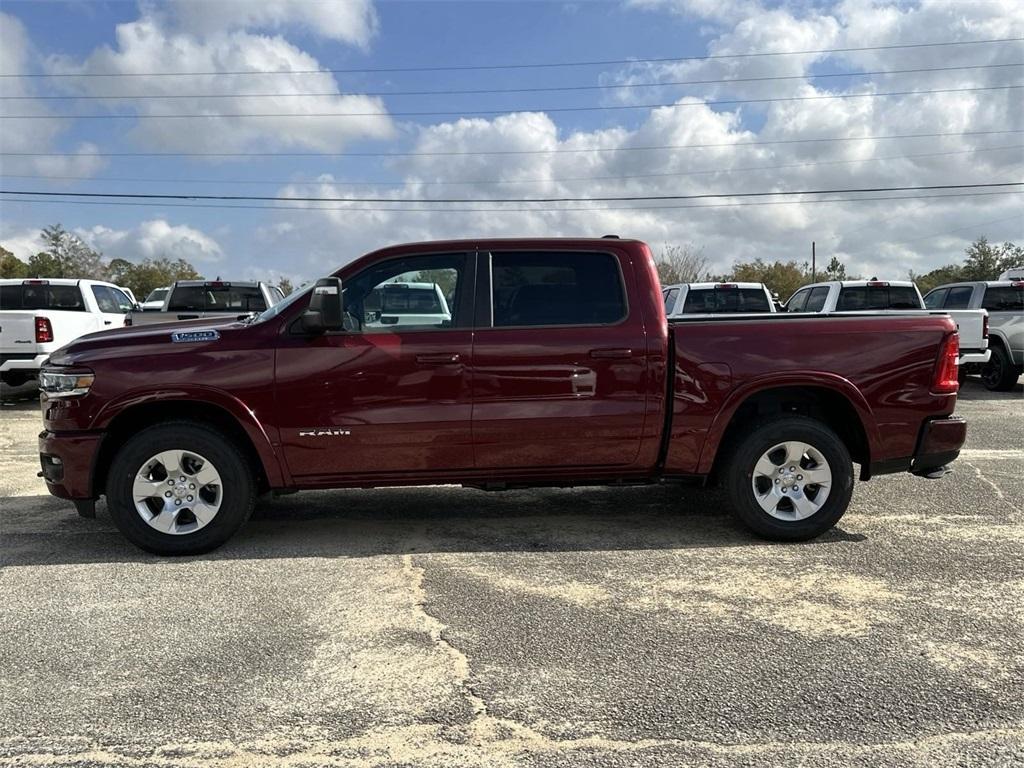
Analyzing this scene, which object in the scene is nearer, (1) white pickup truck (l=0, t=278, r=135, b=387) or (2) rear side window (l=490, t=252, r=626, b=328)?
(2) rear side window (l=490, t=252, r=626, b=328)

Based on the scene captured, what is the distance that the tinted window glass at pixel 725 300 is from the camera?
42.1ft

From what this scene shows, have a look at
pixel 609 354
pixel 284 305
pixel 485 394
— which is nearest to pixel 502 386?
pixel 485 394

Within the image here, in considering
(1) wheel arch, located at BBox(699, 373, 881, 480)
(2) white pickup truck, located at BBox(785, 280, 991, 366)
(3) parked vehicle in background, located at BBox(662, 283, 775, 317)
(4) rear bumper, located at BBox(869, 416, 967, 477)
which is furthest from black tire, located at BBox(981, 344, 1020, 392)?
(1) wheel arch, located at BBox(699, 373, 881, 480)

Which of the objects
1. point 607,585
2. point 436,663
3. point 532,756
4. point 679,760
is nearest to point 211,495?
point 436,663

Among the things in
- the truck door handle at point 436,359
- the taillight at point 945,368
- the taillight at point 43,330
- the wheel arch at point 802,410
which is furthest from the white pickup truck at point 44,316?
the taillight at point 945,368

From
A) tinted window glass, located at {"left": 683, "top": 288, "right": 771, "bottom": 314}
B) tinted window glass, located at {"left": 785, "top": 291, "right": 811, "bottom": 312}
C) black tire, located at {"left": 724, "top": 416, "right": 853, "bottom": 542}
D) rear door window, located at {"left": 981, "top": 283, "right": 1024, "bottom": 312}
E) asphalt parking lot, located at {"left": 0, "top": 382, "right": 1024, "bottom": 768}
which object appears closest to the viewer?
asphalt parking lot, located at {"left": 0, "top": 382, "right": 1024, "bottom": 768}

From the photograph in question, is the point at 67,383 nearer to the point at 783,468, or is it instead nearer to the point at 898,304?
the point at 783,468

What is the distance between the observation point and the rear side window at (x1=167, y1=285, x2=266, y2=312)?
12.1 m

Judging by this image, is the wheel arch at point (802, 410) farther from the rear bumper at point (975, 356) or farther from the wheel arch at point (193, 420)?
the rear bumper at point (975, 356)

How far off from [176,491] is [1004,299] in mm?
13545

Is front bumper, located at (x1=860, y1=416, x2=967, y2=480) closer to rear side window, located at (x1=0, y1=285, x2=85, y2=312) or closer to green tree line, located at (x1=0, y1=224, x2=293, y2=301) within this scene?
rear side window, located at (x1=0, y1=285, x2=85, y2=312)

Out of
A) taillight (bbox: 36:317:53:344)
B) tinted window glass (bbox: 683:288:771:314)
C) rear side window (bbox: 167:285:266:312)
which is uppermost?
rear side window (bbox: 167:285:266:312)

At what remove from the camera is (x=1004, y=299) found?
42.9 feet

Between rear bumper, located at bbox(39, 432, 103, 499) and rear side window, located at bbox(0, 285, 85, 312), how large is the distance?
923cm
